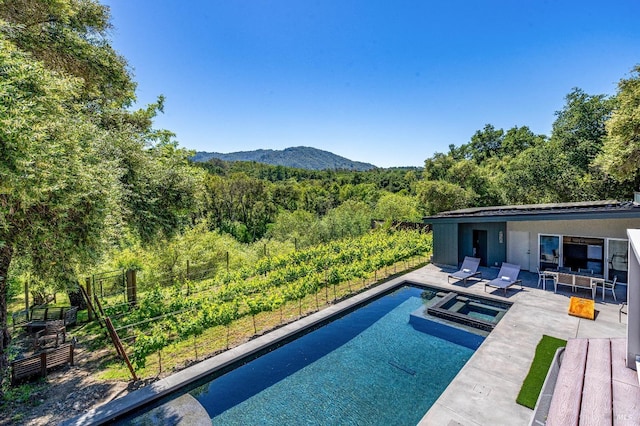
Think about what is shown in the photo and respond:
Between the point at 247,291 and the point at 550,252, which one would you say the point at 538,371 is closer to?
the point at 247,291

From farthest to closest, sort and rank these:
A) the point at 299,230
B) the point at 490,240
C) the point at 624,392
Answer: the point at 299,230 → the point at 490,240 → the point at 624,392

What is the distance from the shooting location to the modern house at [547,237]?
9.26 meters

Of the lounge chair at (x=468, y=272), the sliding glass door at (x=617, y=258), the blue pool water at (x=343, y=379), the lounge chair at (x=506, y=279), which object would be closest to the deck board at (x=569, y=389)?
the blue pool water at (x=343, y=379)

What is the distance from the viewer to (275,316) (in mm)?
8148

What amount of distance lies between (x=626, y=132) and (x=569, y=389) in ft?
39.7

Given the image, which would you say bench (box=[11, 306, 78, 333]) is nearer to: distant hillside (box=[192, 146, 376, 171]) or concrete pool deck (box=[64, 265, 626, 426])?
concrete pool deck (box=[64, 265, 626, 426])

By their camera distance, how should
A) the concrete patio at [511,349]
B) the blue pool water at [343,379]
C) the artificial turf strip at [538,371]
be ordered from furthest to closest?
1. the blue pool water at [343,379]
2. the artificial turf strip at [538,371]
3. the concrete patio at [511,349]

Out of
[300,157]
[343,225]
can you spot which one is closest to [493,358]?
[343,225]

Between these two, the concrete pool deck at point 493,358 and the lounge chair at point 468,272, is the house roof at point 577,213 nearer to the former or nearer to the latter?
the lounge chair at point 468,272

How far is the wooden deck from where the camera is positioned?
2.42m

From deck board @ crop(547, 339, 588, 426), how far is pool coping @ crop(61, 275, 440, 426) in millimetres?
5113

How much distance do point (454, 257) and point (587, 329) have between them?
585cm

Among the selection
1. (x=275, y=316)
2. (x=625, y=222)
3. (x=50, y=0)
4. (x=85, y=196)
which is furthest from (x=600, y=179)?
(x=50, y=0)

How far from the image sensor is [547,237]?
10.7m
